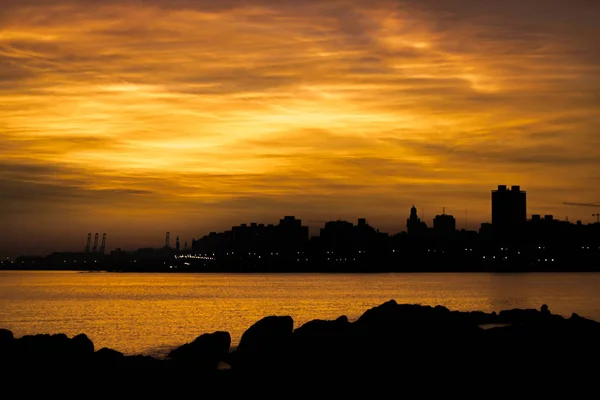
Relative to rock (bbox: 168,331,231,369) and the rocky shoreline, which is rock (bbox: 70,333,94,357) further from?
rock (bbox: 168,331,231,369)

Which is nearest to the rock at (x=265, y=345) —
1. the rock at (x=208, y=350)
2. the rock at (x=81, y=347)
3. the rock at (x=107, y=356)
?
the rock at (x=208, y=350)

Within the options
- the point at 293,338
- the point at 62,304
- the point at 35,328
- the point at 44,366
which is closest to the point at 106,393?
the point at 44,366

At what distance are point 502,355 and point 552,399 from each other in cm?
584

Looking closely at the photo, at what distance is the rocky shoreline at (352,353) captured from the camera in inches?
1131

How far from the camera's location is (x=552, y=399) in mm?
25609

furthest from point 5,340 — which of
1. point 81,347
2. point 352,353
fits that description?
point 352,353

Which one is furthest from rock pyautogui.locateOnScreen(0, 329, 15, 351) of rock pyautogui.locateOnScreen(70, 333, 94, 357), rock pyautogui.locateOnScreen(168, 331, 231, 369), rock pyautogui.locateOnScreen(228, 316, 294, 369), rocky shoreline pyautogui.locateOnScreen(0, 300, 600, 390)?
rock pyautogui.locateOnScreen(228, 316, 294, 369)

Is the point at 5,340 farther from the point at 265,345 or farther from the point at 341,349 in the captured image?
the point at 341,349

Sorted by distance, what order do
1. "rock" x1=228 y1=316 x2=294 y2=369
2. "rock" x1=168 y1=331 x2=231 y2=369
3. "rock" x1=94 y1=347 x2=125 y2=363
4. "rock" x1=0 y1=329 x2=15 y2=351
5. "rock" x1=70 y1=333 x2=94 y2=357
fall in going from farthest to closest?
"rock" x1=168 y1=331 x2=231 y2=369, "rock" x1=228 y1=316 x2=294 y2=369, "rock" x1=0 y1=329 x2=15 y2=351, "rock" x1=70 y1=333 x2=94 y2=357, "rock" x1=94 y1=347 x2=125 y2=363

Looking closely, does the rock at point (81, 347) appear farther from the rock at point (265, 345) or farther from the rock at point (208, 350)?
the rock at point (265, 345)

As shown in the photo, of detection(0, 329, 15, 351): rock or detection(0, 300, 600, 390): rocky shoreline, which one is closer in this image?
detection(0, 300, 600, 390): rocky shoreline

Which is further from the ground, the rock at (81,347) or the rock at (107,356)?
the rock at (81,347)

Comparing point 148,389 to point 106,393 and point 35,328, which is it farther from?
point 35,328

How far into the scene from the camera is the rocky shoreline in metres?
28.7
